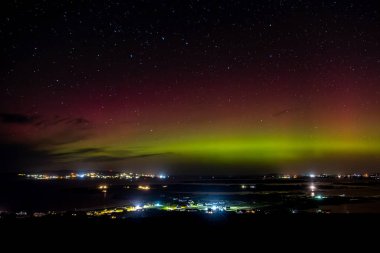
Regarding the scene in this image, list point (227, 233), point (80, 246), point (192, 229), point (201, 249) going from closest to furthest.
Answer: point (201, 249)
point (80, 246)
point (227, 233)
point (192, 229)

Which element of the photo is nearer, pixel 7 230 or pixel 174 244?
pixel 174 244

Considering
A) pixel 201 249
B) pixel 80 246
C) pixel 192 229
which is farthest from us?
pixel 192 229

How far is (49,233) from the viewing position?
18219mm

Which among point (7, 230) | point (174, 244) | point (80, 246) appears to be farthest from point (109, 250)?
point (7, 230)

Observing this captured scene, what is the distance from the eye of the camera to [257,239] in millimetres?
15625

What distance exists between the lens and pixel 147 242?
1545 cm

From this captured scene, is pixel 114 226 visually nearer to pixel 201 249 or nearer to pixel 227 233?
pixel 227 233

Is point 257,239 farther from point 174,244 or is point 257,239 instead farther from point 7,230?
point 7,230

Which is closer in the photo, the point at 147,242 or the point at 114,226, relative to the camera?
the point at 147,242

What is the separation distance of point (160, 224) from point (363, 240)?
10.4 meters

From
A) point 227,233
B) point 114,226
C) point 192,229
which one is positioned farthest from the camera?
point 114,226

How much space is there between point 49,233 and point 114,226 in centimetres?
335

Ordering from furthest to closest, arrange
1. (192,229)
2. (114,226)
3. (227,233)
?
1. (114,226)
2. (192,229)
3. (227,233)

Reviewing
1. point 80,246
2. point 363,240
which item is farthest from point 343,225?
point 80,246
